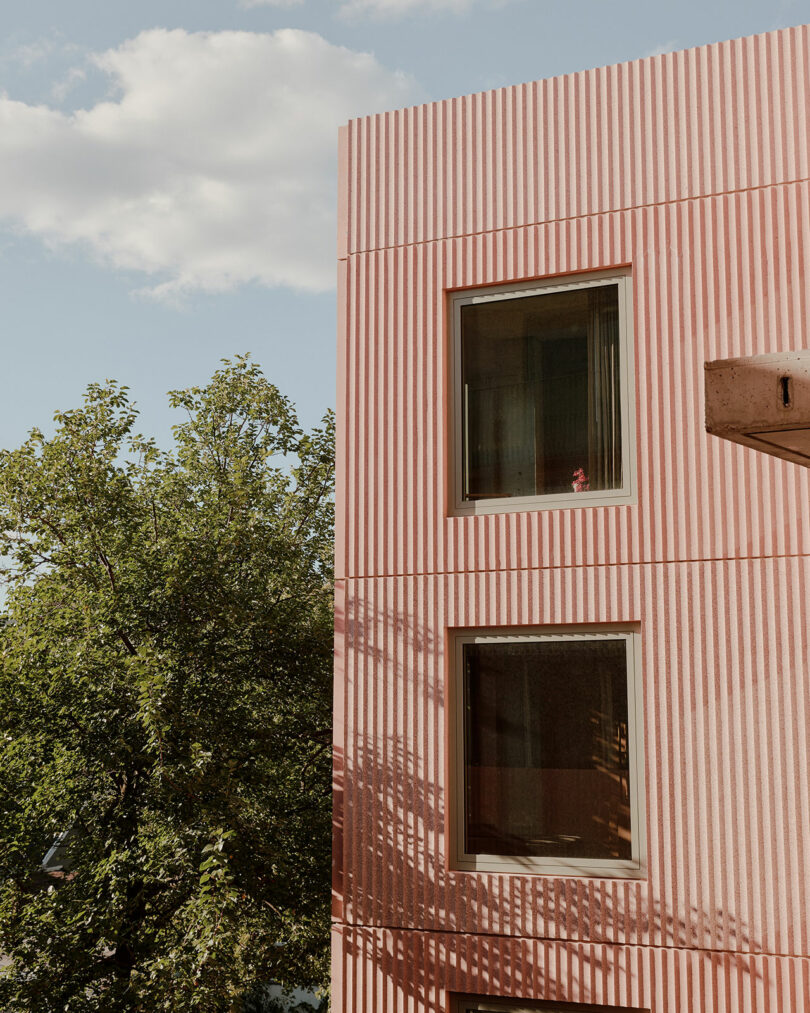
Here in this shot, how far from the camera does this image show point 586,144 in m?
6.74

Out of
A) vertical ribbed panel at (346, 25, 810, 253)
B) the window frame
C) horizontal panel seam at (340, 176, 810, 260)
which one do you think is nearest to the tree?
the window frame

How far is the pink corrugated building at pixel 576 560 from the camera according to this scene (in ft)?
19.1

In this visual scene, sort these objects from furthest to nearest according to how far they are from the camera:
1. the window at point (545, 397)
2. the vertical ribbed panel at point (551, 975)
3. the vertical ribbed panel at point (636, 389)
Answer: the window at point (545, 397), the vertical ribbed panel at point (636, 389), the vertical ribbed panel at point (551, 975)

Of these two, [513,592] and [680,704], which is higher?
[513,592]

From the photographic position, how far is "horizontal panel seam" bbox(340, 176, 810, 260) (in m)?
6.32

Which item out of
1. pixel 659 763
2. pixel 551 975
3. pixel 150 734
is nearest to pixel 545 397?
pixel 659 763

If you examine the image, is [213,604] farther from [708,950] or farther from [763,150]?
[763,150]

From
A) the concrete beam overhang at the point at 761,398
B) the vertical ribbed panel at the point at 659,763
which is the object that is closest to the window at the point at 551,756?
the vertical ribbed panel at the point at 659,763

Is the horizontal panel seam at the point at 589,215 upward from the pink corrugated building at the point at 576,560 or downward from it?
upward

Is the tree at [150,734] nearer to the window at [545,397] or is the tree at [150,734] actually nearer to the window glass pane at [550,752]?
the window glass pane at [550,752]

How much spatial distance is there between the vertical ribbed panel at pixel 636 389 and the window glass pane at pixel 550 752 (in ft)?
2.01

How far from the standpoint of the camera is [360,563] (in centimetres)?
689

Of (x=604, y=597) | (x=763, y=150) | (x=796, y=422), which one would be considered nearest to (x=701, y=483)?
(x=604, y=597)

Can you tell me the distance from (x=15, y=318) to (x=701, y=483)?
27062 millimetres
